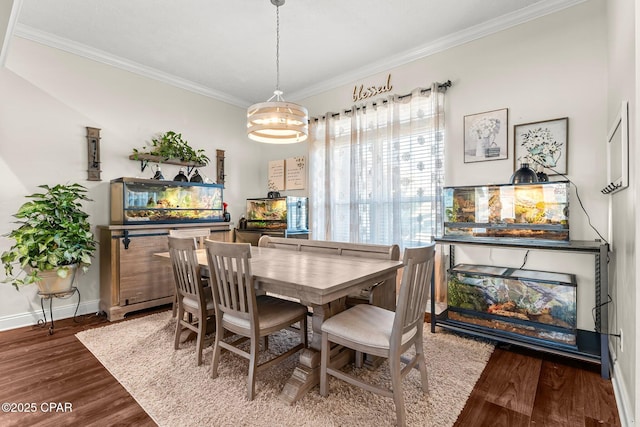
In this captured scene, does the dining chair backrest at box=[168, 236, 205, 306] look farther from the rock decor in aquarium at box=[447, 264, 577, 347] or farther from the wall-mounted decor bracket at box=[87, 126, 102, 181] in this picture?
the rock decor in aquarium at box=[447, 264, 577, 347]

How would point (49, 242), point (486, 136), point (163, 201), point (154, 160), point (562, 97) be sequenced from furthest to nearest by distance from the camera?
point (154, 160)
point (163, 201)
point (486, 136)
point (49, 242)
point (562, 97)

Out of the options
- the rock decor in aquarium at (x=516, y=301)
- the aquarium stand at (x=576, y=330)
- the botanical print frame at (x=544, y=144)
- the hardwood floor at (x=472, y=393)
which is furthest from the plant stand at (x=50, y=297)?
the botanical print frame at (x=544, y=144)

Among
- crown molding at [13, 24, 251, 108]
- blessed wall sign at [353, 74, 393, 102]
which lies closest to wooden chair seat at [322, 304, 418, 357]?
blessed wall sign at [353, 74, 393, 102]

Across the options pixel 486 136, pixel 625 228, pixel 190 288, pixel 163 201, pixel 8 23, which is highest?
pixel 8 23

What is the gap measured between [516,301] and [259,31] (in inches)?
135

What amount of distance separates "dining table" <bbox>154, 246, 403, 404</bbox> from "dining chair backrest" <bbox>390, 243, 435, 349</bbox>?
290 mm

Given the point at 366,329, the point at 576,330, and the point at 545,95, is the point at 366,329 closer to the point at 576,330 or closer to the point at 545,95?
the point at 576,330

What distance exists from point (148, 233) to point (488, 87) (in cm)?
393

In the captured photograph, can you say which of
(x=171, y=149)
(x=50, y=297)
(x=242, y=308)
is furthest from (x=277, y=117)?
(x=50, y=297)

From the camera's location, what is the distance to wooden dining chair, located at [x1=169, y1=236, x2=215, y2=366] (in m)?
2.16

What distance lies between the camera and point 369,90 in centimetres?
390

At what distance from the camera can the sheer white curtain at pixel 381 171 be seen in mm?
3352

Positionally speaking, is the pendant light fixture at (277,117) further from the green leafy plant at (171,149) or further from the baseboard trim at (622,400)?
the baseboard trim at (622,400)

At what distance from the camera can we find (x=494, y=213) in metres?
2.55
